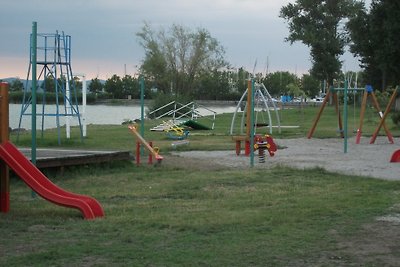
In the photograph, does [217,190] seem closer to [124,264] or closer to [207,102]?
[124,264]

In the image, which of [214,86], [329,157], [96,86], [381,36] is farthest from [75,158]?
[96,86]

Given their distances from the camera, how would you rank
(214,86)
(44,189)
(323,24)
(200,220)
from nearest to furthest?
(200,220), (44,189), (323,24), (214,86)

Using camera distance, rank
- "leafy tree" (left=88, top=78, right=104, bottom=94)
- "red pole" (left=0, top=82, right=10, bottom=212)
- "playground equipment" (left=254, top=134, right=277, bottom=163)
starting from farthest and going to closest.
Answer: "leafy tree" (left=88, top=78, right=104, bottom=94) < "playground equipment" (left=254, top=134, right=277, bottom=163) < "red pole" (left=0, top=82, right=10, bottom=212)

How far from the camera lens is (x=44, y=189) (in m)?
7.93

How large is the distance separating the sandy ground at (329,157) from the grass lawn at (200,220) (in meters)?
1.54

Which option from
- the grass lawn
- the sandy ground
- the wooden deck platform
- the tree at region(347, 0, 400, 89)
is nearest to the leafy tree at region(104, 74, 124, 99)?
the tree at region(347, 0, 400, 89)

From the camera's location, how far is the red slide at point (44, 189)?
7797 millimetres

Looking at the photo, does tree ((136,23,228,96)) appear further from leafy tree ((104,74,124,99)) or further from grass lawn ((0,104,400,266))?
grass lawn ((0,104,400,266))

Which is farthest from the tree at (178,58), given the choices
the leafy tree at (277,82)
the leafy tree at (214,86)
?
the leafy tree at (277,82)

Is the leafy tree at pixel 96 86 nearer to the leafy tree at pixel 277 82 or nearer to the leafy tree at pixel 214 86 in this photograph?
the leafy tree at pixel 214 86

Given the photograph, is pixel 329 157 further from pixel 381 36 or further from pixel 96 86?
pixel 96 86

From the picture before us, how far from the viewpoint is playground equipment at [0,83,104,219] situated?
308 inches

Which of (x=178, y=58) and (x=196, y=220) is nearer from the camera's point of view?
(x=196, y=220)

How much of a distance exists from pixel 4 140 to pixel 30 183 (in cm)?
72
